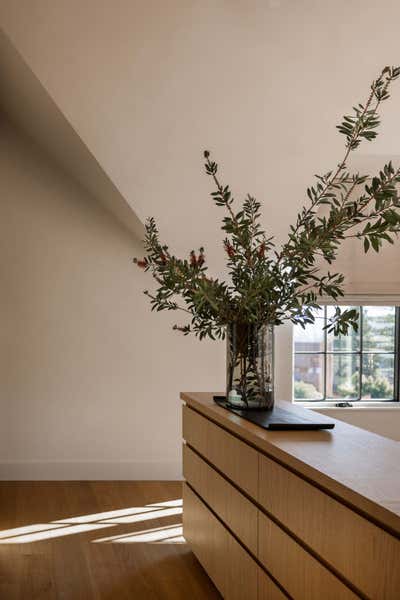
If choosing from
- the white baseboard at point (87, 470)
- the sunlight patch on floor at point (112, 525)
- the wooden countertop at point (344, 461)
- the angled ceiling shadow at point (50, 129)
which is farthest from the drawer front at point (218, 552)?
the angled ceiling shadow at point (50, 129)

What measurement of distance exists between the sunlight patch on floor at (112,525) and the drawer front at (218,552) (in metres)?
0.33

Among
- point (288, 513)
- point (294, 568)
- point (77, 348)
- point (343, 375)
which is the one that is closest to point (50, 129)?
point (77, 348)

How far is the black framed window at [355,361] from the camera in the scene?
19.2 feet

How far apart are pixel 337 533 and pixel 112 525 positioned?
2.67 m

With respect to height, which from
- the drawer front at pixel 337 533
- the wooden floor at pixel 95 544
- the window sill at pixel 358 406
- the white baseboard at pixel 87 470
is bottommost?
the wooden floor at pixel 95 544

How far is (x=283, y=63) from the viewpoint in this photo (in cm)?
447

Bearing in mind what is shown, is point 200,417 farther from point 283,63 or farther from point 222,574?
point 283,63

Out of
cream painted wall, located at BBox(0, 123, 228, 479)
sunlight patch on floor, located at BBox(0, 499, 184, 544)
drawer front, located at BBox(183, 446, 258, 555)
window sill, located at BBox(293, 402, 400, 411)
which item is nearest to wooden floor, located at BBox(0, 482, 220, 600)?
sunlight patch on floor, located at BBox(0, 499, 184, 544)

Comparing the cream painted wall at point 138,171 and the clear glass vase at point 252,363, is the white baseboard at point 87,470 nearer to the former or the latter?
the cream painted wall at point 138,171

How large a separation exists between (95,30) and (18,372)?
250 centimetres

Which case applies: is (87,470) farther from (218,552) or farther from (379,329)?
(218,552)

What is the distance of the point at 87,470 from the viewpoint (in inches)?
219

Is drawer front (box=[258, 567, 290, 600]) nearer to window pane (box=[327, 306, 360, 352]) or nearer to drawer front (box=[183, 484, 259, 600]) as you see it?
drawer front (box=[183, 484, 259, 600])

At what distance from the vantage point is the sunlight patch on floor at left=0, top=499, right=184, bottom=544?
13.6 feet
